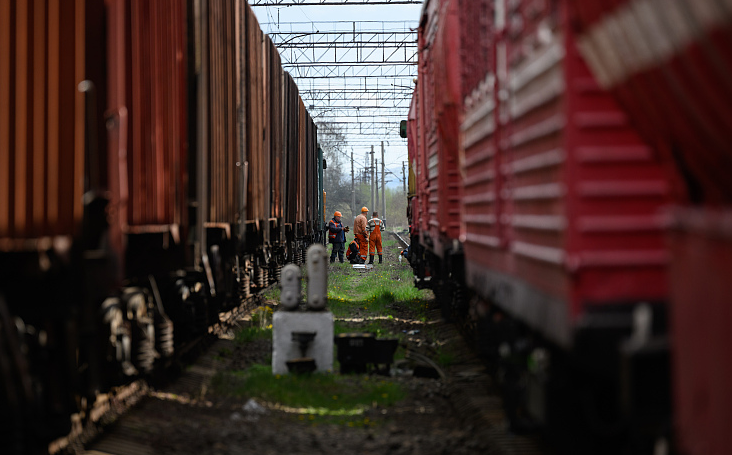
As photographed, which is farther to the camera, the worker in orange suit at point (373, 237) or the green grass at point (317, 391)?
the worker in orange suit at point (373, 237)

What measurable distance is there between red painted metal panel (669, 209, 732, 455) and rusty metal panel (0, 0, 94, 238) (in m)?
3.42

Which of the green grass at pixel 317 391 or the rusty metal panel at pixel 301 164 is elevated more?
the rusty metal panel at pixel 301 164

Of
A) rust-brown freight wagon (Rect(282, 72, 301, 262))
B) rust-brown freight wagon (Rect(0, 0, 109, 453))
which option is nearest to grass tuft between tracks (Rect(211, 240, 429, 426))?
rust-brown freight wagon (Rect(0, 0, 109, 453))

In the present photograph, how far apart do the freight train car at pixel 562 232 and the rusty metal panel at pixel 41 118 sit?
263 centimetres

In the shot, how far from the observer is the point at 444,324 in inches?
485

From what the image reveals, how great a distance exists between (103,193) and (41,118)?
72 cm

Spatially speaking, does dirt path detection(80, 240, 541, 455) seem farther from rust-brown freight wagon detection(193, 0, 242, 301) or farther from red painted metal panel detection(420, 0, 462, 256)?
red painted metal panel detection(420, 0, 462, 256)

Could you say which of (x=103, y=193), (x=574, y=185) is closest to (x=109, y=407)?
(x=103, y=193)

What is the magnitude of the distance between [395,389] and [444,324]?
4.30 m

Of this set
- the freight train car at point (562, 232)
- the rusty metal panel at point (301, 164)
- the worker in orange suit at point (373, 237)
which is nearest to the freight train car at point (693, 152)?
the freight train car at point (562, 232)

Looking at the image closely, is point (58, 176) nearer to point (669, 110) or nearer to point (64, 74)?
point (64, 74)

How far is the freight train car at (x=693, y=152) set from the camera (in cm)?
239

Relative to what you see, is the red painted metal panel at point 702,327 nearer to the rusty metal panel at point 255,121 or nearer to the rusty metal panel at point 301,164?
the rusty metal panel at point 255,121

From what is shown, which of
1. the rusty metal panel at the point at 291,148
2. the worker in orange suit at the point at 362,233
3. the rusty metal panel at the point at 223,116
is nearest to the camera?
the rusty metal panel at the point at 223,116
